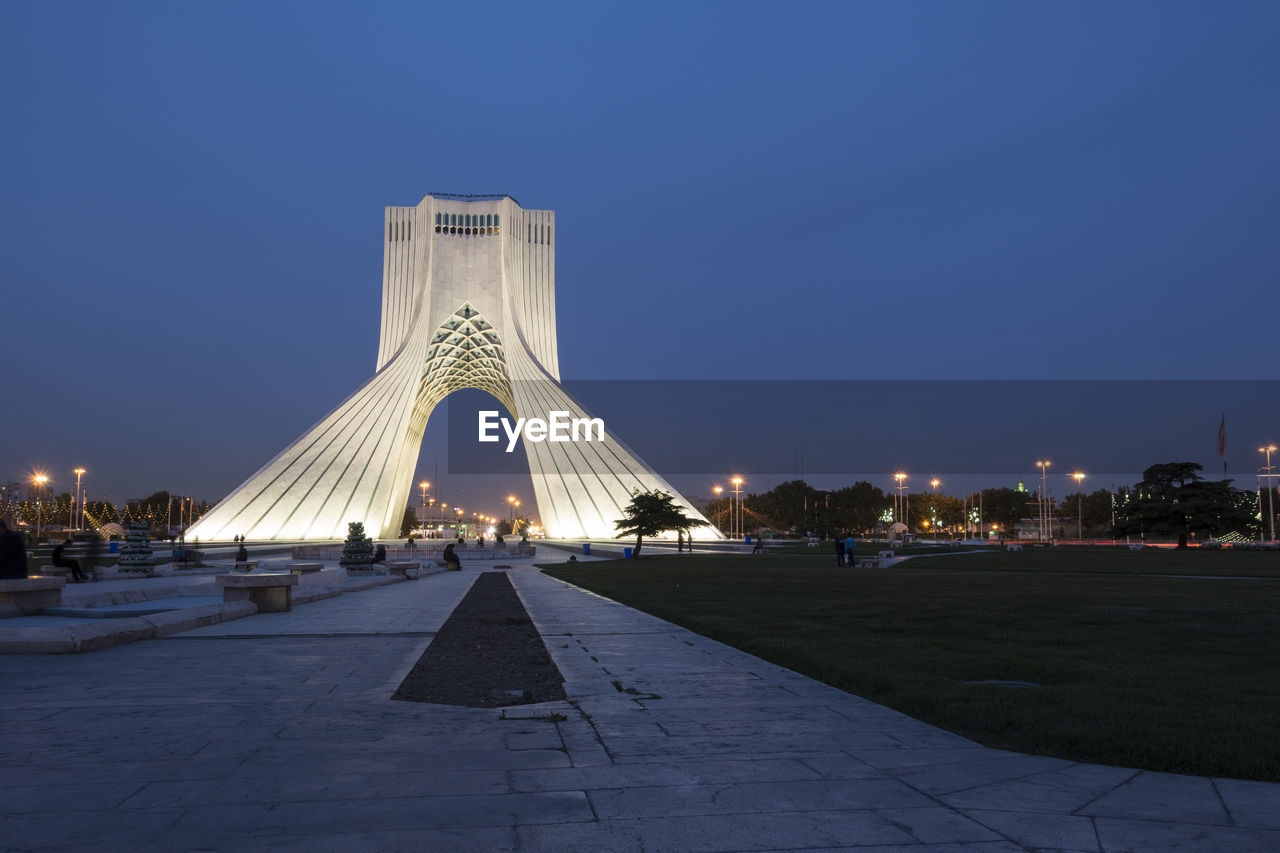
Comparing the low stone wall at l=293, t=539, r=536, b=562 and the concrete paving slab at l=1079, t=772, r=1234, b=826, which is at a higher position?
the concrete paving slab at l=1079, t=772, r=1234, b=826

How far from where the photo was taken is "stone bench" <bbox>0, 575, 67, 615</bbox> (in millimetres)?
8509

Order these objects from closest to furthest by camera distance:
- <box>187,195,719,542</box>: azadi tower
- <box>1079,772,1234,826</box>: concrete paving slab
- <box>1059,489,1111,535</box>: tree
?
<box>1079,772,1234,826</box>: concrete paving slab
<box>187,195,719,542</box>: azadi tower
<box>1059,489,1111,535</box>: tree

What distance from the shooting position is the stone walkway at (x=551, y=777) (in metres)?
2.59

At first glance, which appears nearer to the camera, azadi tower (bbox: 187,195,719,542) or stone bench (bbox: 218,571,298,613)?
stone bench (bbox: 218,571,298,613)

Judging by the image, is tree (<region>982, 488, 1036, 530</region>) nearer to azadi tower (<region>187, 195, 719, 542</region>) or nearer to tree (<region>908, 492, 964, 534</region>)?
tree (<region>908, 492, 964, 534</region>)

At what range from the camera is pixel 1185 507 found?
50125 millimetres

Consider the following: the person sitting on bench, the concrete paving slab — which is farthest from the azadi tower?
the concrete paving slab

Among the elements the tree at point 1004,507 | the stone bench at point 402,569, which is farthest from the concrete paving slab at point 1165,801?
the tree at point 1004,507

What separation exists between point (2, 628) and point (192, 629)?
1.84m

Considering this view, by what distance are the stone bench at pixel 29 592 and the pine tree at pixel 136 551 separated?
917cm

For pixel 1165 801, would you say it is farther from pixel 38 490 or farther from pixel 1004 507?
pixel 1004 507

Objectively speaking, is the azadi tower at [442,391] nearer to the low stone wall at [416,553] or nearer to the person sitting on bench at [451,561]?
the low stone wall at [416,553]

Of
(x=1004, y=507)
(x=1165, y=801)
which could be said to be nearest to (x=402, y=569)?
(x=1165, y=801)

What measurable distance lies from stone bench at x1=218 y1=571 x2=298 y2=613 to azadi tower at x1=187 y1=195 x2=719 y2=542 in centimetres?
3105
